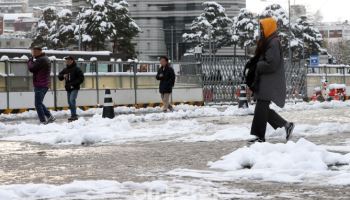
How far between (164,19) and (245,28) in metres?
41.4

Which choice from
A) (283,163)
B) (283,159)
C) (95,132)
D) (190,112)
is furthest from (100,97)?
(283,163)

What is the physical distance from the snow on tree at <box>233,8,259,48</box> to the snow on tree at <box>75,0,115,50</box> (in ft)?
84.8

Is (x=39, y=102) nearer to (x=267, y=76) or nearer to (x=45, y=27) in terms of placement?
(x=267, y=76)

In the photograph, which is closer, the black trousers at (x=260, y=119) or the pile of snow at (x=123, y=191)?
the pile of snow at (x=123, y=191)

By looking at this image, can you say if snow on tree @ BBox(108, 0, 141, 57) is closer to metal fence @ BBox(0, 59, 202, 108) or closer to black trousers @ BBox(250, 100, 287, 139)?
metal fence @ BBox(0, 59, 202, 108)

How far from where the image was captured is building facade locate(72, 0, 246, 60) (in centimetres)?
12950

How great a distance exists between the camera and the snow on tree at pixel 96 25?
222 feet

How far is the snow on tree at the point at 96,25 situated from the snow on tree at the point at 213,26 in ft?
87.8

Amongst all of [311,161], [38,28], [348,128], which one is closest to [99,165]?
[311,161]

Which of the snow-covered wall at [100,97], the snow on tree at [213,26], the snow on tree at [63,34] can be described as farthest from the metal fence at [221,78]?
the snow on tree at [213,26]

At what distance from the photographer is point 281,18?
8631 centimetres

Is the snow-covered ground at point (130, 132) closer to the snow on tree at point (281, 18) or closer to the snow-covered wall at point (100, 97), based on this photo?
the snow-covered wall at point (100, 97)

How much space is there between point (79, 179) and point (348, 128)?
637 centimetres

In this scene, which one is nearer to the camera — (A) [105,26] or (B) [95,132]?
(B) [95,132]
